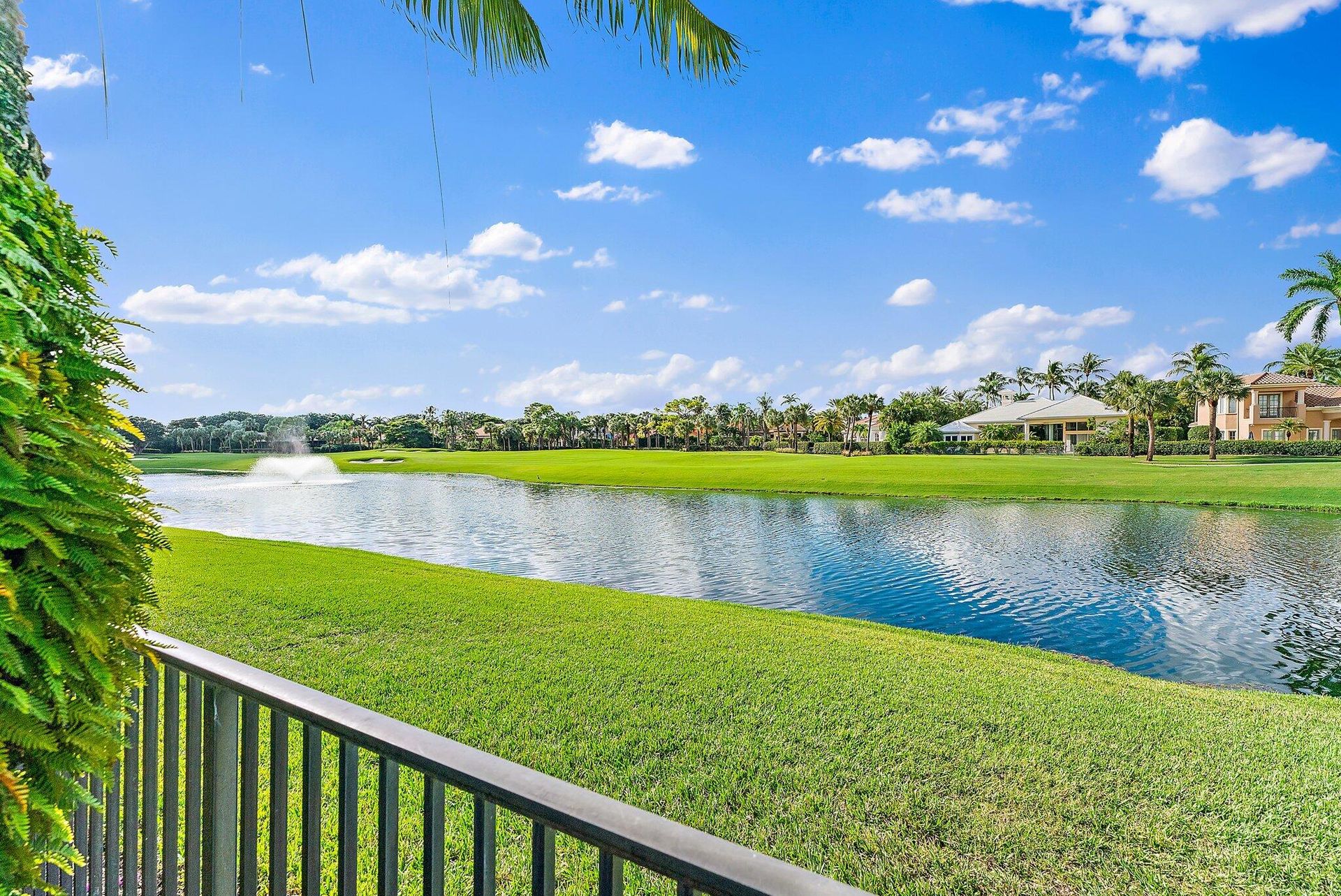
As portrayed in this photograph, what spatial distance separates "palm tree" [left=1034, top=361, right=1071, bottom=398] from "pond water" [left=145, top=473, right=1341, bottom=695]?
6885cm

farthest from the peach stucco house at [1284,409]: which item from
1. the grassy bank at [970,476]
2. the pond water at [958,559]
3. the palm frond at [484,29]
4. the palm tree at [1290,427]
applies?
the palm frond at [484,29]

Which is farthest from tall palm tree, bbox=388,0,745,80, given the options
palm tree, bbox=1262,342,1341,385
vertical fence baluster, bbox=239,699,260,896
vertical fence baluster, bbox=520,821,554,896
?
palm tree, bbox=1262,342,1341,385

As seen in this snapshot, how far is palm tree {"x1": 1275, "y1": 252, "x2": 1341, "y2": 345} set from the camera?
94.1 feet

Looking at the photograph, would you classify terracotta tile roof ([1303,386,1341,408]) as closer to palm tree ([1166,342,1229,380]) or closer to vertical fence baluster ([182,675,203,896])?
palm tree ([1166,342,1229,380])

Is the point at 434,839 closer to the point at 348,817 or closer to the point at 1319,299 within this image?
the point at 348,817

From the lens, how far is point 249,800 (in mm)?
1563

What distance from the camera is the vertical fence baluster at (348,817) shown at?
4.29 ft

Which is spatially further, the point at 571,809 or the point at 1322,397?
the point at 1322,397

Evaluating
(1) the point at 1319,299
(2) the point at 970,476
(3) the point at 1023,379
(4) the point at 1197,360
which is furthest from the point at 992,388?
(2) the point at 970,476

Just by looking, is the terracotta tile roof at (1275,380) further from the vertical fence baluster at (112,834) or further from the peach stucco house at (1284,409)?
the vertical fence baluster at (112,834)

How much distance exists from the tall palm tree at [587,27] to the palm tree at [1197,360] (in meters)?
49.4

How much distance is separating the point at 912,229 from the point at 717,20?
30.8 metres

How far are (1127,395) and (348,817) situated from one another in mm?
50771

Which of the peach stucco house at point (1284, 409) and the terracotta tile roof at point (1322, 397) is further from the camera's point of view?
the peach stucco house at point (1284, 409)
